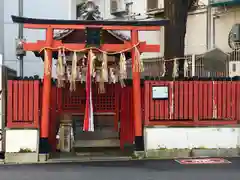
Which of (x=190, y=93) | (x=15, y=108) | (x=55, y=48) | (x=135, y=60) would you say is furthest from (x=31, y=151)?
(x=190, y=93)

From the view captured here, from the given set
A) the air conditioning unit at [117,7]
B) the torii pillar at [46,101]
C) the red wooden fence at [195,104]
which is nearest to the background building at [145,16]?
the air conditioning unit at [117,7]

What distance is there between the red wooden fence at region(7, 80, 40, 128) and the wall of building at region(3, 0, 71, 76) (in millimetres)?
7645

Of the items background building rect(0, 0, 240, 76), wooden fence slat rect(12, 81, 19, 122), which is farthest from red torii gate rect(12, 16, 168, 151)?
background building rect(0, 0, 240, 76)

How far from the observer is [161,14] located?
24.9m

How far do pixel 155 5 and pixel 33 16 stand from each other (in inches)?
310

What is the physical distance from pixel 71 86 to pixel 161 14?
1266 centimetres

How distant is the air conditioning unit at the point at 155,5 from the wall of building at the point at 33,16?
5.90 meters

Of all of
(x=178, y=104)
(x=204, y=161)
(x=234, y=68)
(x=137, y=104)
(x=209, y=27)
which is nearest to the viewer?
(x=204, y=161)

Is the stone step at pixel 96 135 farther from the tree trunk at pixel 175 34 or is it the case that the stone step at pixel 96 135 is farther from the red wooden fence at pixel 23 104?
Answer: the tree trunk at pixel 175 34

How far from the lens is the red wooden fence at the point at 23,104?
12984 mm

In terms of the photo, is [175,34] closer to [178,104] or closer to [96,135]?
[178,104]

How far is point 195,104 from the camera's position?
1378cm

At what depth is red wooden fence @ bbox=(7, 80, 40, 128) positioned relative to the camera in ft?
42.6

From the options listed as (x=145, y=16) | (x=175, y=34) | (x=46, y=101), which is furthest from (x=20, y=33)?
(x=145, y=16)
